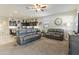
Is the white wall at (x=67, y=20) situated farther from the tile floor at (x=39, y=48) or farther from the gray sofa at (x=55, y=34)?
the tile floor at (x=39, y=48)

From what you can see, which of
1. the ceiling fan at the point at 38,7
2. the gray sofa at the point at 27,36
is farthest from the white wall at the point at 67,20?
the gray sofa at the point at 27,36

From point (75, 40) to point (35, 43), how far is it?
750 mm

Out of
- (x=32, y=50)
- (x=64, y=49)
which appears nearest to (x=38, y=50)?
(x=32, y=50)

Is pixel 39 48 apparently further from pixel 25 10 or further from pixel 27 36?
pixel 25 10

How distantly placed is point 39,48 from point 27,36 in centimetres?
32

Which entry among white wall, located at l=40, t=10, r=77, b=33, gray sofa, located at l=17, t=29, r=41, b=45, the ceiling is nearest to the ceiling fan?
the ceiling

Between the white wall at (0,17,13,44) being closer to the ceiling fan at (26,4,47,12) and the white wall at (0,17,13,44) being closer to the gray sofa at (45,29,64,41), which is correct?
the ceiling fan at (26,4,47,12)

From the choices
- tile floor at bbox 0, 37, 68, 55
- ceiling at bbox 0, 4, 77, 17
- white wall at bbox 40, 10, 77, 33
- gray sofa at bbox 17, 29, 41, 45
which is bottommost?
tile floor at bbox 0, 37, 68, 55

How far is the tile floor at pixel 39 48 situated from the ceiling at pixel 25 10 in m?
0.50

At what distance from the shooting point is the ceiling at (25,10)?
2172 mm

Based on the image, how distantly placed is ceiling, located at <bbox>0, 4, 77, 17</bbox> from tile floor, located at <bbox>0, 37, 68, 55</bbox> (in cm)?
50

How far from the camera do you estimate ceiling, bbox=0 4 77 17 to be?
2.17m

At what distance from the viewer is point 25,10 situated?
218 cm

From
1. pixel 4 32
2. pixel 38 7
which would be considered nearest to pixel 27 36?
pixel 4 32
